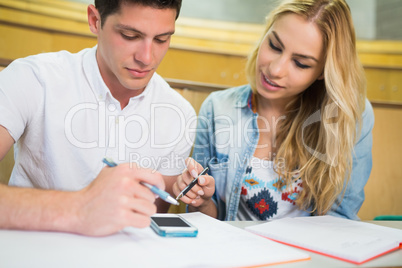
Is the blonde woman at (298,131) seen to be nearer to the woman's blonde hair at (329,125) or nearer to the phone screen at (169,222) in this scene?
the woman's blonde hair at (329,125)

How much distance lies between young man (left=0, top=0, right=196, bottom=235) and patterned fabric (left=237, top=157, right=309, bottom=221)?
0.23 m

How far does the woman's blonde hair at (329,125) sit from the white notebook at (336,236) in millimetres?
245

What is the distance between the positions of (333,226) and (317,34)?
0.59 meters

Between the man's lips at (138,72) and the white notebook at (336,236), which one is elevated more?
the man's lips at (138,72)

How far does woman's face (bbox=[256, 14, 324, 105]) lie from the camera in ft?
3.54

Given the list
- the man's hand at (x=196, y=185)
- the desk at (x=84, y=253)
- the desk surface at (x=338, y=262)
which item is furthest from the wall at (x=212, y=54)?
the desk surface at (x=338, y=262)

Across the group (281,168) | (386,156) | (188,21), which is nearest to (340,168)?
(281,168)

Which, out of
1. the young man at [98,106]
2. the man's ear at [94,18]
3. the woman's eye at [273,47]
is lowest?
the young man at [98,106]

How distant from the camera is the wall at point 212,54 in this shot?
1499 mm

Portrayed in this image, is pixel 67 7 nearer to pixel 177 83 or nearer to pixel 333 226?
pixel 177 83

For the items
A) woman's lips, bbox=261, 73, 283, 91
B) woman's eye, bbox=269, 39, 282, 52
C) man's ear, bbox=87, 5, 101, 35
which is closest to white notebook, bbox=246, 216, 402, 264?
woman's lips, bbox=261, 73, 283, 91

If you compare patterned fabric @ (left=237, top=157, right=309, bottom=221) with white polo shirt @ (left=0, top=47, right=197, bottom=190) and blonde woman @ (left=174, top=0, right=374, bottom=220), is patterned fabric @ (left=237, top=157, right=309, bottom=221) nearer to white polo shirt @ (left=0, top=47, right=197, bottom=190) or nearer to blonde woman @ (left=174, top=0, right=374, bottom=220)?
blonde woman @ (left=174, top=0, right=374, bottom=220)

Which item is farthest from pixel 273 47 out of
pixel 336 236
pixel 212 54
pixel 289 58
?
pixel 212 54

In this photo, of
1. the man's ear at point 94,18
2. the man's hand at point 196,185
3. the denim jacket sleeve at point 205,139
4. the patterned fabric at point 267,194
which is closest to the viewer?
the man's hand at point 196,185
